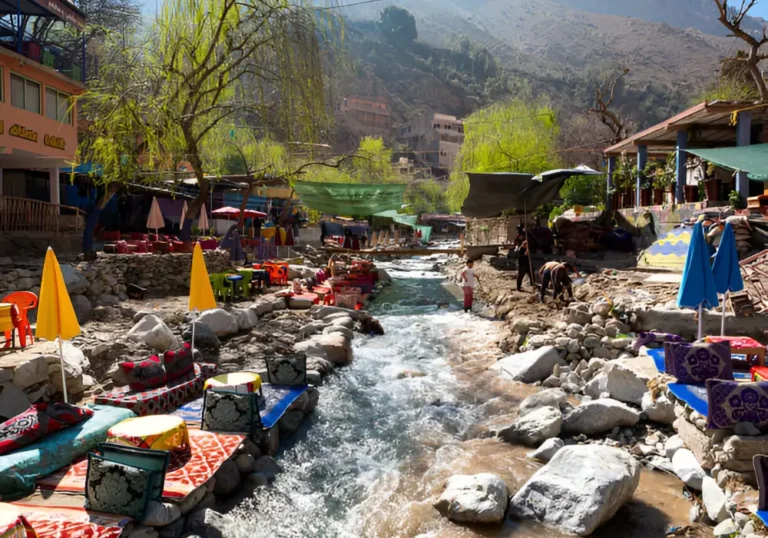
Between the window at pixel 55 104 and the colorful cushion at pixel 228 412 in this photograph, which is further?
the window at pixel 55 104

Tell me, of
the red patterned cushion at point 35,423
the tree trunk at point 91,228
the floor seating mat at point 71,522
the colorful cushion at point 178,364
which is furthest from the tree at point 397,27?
the floor seating mat at point 71,522

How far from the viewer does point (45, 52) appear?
16.0m

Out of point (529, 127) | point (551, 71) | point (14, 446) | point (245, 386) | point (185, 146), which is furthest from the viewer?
point (551, 71)

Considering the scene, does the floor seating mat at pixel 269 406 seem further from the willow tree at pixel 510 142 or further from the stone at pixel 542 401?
the willow tree at pixel 510 142

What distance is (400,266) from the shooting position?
34844mm

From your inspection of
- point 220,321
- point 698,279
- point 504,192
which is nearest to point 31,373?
point 220,321

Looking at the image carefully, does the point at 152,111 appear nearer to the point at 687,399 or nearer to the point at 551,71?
the point at 687,399

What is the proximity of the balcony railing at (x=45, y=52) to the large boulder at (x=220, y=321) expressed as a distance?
9.49 m

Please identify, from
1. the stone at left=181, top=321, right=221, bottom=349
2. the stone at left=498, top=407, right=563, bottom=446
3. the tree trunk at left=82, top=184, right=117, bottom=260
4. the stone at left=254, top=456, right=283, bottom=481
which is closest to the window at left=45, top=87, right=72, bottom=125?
the tree trunk at left=82, top=184, right=117, bottom=260

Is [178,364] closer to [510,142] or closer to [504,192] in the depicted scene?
[504,192]

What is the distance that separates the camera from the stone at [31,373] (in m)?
6.00

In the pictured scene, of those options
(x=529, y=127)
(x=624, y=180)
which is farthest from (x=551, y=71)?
(x=624, y=180)

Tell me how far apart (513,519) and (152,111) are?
36.4 ft

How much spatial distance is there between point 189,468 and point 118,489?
877mm
